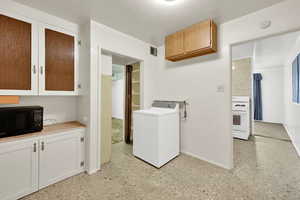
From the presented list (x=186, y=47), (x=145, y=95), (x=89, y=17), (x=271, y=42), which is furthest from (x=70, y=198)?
(x=271, y=42)

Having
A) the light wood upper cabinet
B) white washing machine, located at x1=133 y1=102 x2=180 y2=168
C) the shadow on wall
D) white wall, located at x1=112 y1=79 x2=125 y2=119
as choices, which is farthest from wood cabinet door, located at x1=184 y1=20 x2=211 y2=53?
white wall, located at x1=112 y1=79 x2=125 y2=119

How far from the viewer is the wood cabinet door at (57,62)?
6.25 ft

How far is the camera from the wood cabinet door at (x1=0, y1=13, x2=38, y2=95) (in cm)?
160

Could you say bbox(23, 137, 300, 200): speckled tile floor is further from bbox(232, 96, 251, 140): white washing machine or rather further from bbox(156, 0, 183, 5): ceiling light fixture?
bbox(156, 0, 183, 5): ceiling light fixture

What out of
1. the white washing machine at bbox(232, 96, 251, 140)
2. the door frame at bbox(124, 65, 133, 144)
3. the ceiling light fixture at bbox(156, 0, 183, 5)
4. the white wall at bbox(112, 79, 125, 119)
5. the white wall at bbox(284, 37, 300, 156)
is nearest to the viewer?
the ceiling light fixture at bbox(156, 0, 183, 5)

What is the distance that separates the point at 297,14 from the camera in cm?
161

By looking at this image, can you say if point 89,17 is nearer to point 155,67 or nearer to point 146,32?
point 146,32

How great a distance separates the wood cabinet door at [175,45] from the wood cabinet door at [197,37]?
8cm

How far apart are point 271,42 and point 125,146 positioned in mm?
4417

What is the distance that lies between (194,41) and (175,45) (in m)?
0.40

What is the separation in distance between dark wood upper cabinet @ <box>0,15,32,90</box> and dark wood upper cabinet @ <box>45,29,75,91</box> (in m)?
0.21

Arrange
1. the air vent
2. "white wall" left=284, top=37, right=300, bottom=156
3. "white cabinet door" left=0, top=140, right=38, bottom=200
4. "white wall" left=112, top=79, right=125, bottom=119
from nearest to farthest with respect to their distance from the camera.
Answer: "white cabinet door" left=0, top=140, right=38, bottom=200 < "white wall" left=284, top=37, right=300, bottom=156 < the air vent < "white wall" left=112, top=79, right=125, bottom=119

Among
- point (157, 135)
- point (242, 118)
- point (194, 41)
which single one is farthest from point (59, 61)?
point (242, 118)

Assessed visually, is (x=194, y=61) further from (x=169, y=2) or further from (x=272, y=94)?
(x=272, y=94)
